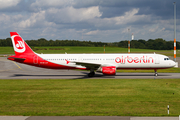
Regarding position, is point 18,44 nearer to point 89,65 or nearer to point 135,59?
point 89,65

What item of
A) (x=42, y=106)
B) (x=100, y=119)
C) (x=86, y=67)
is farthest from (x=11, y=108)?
(x=86, y=67)

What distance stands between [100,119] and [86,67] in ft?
71.1

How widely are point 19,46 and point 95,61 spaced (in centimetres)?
1381

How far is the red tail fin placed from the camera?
3506cm

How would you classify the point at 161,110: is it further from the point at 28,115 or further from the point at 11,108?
the point at 11,108

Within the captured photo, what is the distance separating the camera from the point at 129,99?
56.5 ft

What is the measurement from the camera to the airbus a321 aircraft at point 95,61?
108 ft

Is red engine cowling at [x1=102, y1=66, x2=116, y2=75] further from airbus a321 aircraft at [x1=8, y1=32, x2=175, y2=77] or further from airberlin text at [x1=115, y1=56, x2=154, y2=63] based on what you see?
airberlin text at [x1=115, y1=56, x2=154, y2=63]

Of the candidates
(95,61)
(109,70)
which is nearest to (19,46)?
(95,61)

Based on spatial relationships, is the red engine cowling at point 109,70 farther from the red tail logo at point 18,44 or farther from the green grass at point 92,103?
the red tail logo at point 18,44

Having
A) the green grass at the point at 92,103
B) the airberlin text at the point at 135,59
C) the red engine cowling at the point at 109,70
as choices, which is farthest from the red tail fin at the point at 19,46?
the airberlin text at the point at 135,59

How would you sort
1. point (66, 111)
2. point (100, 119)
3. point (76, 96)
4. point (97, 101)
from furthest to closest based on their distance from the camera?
point (76, 96) → point (97, 101) → point (66, 111) → point (100, 119)

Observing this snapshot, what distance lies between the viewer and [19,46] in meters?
35.2

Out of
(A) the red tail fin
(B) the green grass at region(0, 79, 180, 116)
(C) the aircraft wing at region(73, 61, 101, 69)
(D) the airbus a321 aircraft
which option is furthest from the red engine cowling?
(A) the red tail fin
